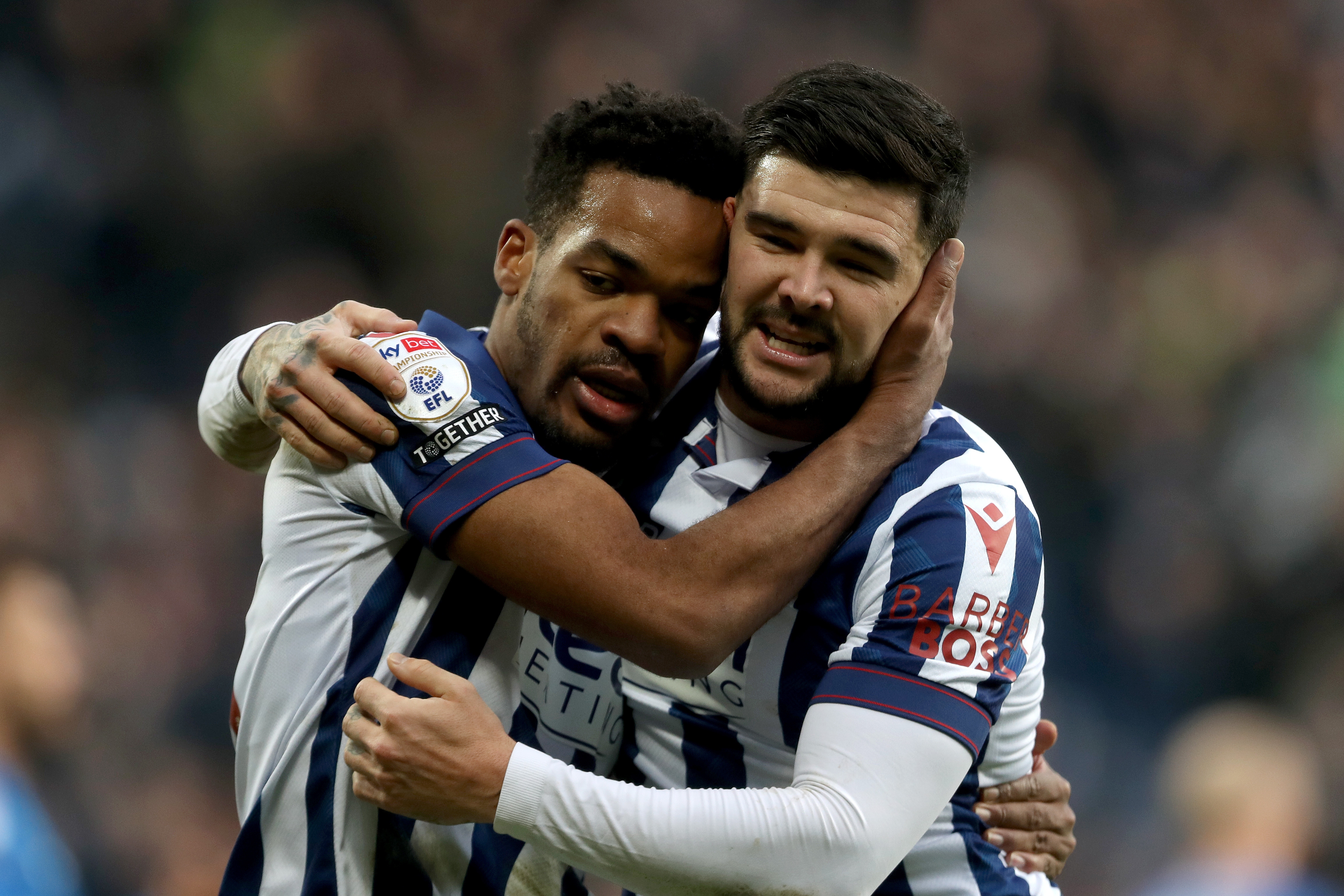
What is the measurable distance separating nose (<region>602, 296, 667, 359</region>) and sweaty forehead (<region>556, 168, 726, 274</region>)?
93mm

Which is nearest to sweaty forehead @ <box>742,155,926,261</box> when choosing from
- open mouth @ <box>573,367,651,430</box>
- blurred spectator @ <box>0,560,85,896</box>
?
open mouth @ <box>573,367,651,430</box>

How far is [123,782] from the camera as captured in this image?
4.98m

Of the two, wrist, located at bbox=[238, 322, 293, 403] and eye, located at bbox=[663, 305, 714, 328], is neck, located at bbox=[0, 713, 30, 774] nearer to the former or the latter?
wrist, located at bbox=[238, 322, 293, 403]

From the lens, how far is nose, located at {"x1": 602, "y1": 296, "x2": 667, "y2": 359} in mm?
2438

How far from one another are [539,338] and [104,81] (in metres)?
4.70

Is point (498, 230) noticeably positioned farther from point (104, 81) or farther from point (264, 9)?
point (104, 81)

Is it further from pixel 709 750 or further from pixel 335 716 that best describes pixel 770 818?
pixel 335 716

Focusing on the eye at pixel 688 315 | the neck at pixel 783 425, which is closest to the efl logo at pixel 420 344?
the eye at pixel 688 315

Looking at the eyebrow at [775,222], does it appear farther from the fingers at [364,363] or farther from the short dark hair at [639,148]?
the fingers at [364,363]

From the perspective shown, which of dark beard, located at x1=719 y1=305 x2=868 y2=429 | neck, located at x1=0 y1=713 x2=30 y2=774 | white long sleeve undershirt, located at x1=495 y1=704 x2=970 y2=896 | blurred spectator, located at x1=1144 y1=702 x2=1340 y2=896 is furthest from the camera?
blurred spectator, located at x1=1144 y1=702 x2=1340 y2=896

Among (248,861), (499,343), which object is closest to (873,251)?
(499,343)

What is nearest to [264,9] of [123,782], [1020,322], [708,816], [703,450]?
[123,782]

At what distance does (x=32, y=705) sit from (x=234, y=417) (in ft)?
9.29

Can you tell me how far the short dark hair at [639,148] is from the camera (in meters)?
2.51
